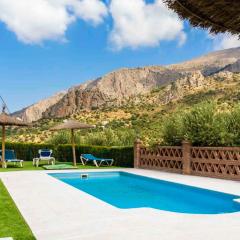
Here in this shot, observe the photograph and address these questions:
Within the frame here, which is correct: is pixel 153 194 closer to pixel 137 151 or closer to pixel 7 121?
pixel 137 151

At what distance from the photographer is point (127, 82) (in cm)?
11856

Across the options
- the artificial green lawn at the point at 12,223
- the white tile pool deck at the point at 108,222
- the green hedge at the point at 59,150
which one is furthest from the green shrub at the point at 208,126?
the artificial green lawn at the point at 12,223

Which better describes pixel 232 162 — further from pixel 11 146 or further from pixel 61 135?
pixel 61 135

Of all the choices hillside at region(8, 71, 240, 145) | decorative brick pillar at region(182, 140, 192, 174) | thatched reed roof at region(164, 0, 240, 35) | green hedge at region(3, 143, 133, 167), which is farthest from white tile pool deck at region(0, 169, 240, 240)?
hillside at region(8, 71, 240, 145)

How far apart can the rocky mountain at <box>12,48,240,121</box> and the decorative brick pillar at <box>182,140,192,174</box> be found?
77.5 m

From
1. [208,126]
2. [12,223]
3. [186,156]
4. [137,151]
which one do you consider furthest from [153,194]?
[137,151]

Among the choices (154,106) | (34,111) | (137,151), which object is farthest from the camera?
(34,111)

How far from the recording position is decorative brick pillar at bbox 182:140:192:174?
1536cm

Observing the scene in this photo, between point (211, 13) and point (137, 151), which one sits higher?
point (211, 13)

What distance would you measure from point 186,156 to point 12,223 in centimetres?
992

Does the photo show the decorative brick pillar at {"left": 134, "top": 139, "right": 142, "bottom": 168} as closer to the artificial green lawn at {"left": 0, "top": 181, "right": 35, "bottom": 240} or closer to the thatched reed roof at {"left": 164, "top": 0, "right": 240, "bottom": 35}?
the artificial green lawn at {"left": 0, "top": 181, "right": 35, "bottom": 240}

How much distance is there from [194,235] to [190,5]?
12.1 ft

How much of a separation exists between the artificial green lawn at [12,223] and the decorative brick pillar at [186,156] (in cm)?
825

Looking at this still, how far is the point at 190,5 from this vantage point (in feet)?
9.75
